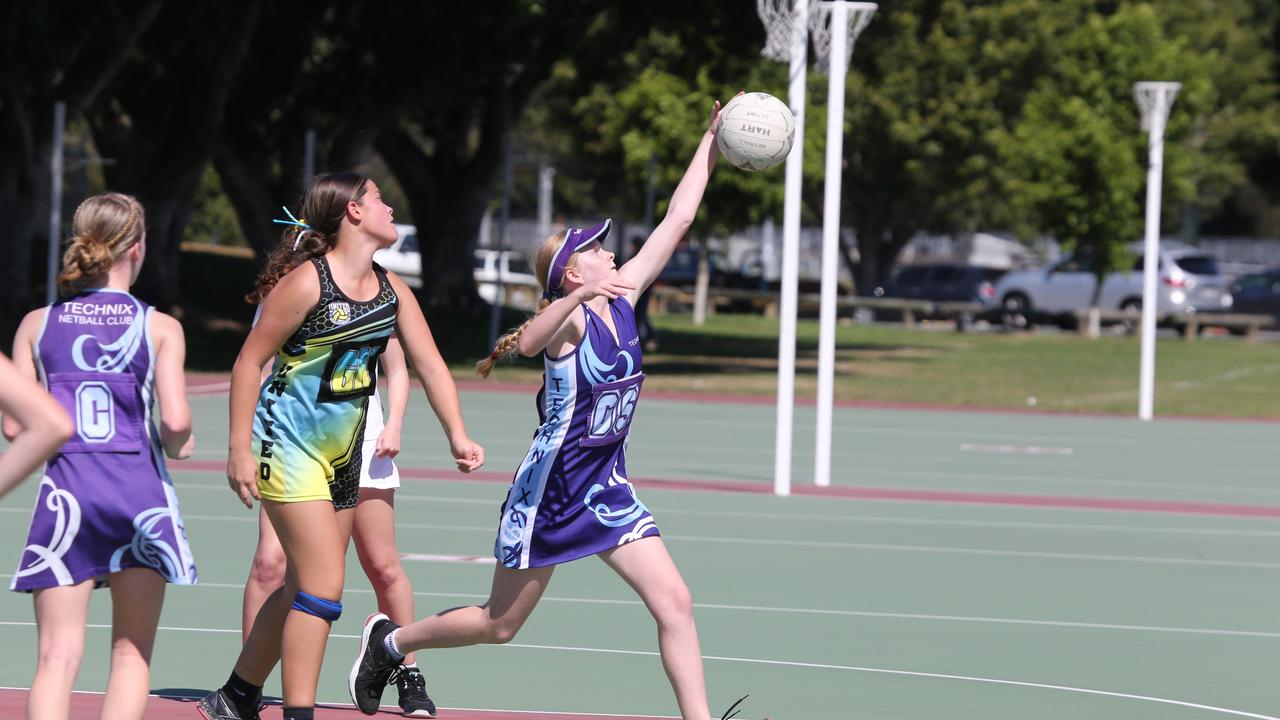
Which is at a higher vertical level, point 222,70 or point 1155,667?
point 222,70

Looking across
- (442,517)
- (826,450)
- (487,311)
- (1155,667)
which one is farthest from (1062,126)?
(1155,667)

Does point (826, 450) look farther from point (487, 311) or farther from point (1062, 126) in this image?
point (1062, 126)

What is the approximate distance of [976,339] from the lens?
150ft

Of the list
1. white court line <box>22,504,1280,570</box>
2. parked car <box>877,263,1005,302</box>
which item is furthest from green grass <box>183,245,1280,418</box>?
white court line <box>22,504,1280,570</box>

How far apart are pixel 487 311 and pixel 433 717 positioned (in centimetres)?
3544

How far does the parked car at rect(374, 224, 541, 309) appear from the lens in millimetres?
51000

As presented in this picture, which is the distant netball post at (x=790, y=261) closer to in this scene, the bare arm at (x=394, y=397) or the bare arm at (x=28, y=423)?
the bare arm at (x=394, y=397)

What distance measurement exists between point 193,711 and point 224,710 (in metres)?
0.44

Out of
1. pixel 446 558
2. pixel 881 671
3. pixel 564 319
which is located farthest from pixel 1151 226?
pixel 564 319

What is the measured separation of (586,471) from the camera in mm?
6520

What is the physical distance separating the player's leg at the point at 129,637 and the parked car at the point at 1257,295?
47481 mm

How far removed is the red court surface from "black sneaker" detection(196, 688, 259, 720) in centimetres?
28

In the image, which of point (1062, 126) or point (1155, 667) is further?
point (1062, 126)

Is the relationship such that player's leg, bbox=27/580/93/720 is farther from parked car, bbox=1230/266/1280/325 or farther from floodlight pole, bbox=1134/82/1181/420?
parked car, bbox=1230/266/1280/325
